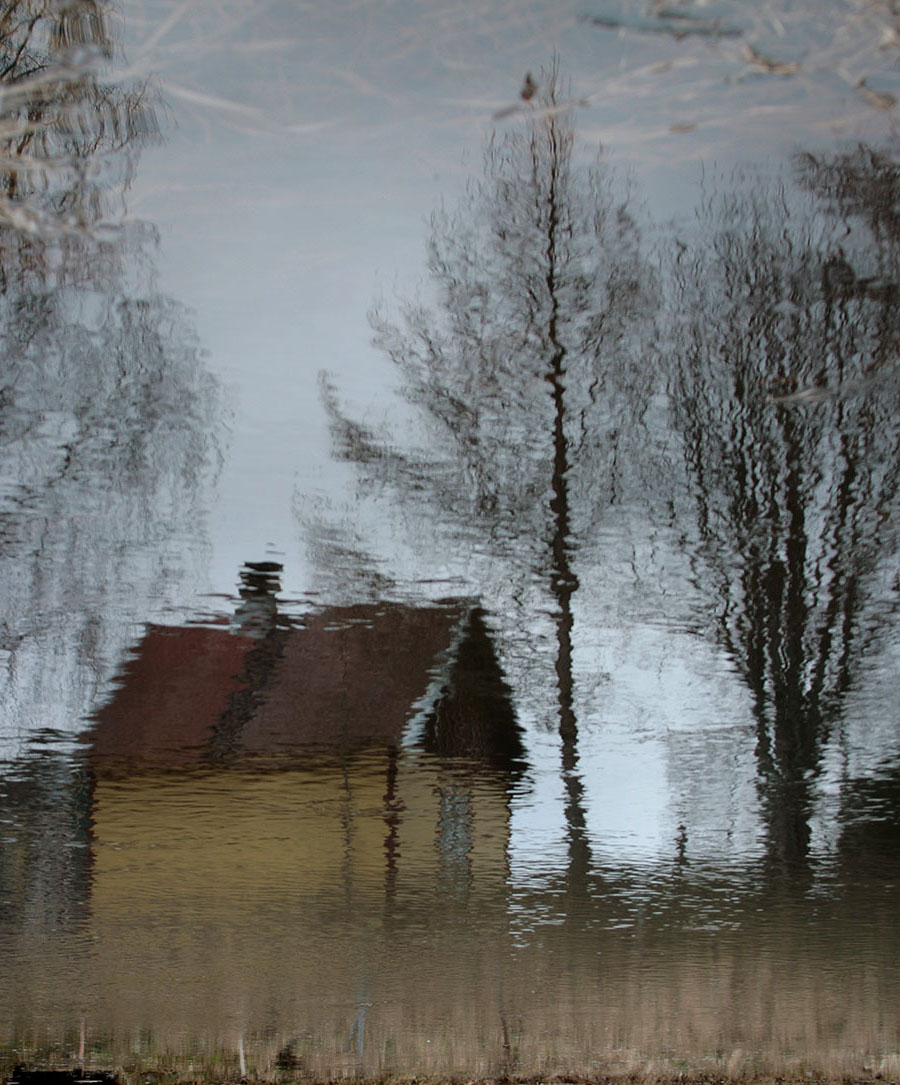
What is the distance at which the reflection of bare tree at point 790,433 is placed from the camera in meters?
1.49

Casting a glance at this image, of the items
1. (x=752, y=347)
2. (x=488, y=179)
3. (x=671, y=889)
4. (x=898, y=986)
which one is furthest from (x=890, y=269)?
(x=898, y=986)

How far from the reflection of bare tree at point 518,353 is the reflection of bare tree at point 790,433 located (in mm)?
143

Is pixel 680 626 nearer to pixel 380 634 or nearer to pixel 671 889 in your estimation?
pixel 380 634

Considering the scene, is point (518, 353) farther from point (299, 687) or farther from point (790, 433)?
point (299, 687)

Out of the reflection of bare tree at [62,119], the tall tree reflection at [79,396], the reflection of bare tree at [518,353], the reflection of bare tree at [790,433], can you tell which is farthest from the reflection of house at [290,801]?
the reflection of bare tree at [62,119]

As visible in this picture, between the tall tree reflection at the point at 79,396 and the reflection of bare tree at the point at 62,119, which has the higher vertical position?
the reflection of bare tree at the point at 62,119

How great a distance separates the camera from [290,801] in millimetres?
1843

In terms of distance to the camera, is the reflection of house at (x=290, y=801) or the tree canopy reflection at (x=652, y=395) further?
the reflection of house at (x=290, y=801)

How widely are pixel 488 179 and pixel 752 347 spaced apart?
0.53 meters

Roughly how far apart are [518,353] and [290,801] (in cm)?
104

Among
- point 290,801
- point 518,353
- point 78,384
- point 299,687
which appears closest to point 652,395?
point 518,353

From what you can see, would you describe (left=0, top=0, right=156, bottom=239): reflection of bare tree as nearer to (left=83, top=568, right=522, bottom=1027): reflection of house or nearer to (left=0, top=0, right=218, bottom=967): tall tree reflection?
(left=0, top=0, right=218, bottom=967): tall tree reflection

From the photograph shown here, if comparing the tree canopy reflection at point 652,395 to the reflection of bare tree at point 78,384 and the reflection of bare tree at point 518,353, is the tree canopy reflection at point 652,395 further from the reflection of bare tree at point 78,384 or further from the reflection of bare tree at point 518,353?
the reflection of bare tree at point 78,384

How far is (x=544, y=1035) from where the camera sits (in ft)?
7.59
